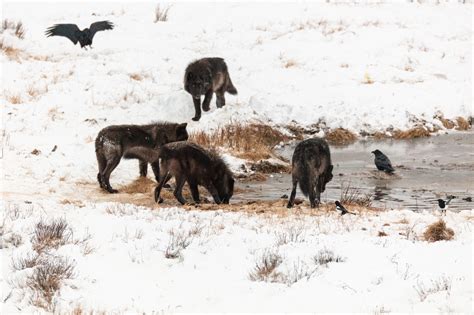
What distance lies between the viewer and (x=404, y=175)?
14078mm

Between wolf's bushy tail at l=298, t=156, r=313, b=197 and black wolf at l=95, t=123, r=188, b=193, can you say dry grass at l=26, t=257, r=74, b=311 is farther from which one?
black wolf at l=95, t=123, r=188, b=193

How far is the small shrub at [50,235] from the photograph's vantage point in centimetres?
729

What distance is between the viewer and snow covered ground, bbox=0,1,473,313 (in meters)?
6.36

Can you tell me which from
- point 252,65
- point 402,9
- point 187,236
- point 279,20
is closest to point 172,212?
point 187,236

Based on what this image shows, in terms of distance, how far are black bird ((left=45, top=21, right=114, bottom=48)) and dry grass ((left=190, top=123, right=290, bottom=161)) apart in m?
8.31

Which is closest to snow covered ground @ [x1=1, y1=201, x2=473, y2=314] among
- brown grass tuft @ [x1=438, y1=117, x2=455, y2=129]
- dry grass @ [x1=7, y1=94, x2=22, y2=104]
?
dry grass @ [x1=7, y1=94, x2=22, y2=104]

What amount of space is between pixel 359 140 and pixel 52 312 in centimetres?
1358

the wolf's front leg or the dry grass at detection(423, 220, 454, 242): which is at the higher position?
the wolf's front leg

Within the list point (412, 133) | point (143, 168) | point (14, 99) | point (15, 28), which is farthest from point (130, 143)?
point (15, 28)

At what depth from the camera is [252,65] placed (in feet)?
77.0

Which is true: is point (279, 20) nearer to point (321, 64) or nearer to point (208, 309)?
point (321, 64)

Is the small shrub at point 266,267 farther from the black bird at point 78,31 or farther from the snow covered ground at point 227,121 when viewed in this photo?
the black bird at point 78,31

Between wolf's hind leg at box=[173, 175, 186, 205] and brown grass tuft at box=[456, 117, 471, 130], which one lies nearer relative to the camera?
wolf's hind leg at box=[173, 175, 186, 205]

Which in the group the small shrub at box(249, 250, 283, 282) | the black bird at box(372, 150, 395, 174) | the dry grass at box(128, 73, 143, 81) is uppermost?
the dry grass at box(128, 73, 143, 81)
